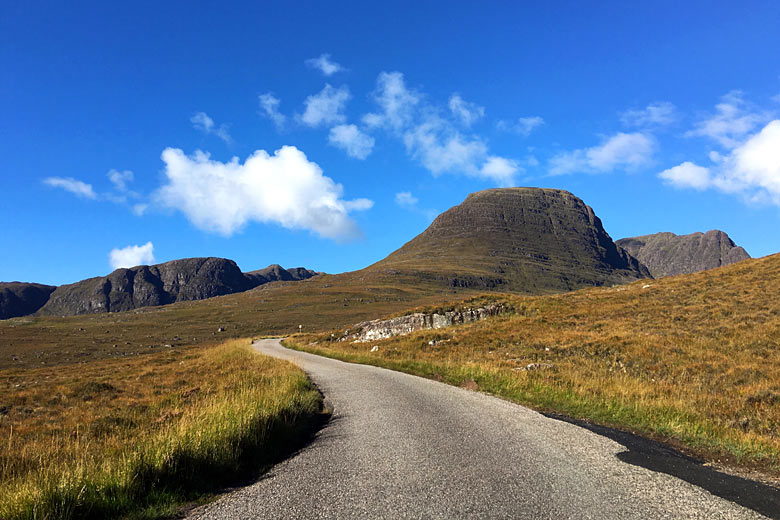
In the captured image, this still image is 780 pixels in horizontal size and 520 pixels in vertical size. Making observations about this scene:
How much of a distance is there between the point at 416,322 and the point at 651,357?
91.0ft

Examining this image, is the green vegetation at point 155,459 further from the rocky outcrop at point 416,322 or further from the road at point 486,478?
the rocky outcrop at point 416,322

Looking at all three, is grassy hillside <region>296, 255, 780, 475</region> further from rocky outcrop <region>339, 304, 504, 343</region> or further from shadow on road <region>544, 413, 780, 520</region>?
rocky outcrop <region>339, 304, 504, 343</region>

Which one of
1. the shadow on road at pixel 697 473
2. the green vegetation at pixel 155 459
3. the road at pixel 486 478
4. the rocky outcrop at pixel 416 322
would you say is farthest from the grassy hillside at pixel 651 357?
the green vegetation at pixel 155 459

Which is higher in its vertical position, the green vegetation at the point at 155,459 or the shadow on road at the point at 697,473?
the green vegetation at the point at 155,459

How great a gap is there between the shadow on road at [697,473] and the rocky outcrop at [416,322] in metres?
33.1

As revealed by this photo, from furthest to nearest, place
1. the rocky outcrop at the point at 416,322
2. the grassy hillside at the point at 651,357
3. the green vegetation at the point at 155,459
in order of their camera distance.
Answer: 1. the rocky outcrop at the point at 416,322
2. the grassy hillside at the point at 651,357
3. the green vegetation at the point at 155,459

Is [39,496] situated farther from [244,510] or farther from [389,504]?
[389,504]

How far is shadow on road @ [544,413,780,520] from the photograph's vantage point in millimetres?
5918

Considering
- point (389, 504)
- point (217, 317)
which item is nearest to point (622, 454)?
point (389, 504)

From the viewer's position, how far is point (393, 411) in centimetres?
1147

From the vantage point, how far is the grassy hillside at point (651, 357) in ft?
34.7

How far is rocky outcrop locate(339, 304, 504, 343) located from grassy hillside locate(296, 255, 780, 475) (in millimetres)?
3221

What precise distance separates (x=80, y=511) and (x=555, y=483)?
675cm

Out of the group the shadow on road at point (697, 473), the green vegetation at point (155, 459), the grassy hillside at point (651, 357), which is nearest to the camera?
the green vegetation at point (155, 459)
